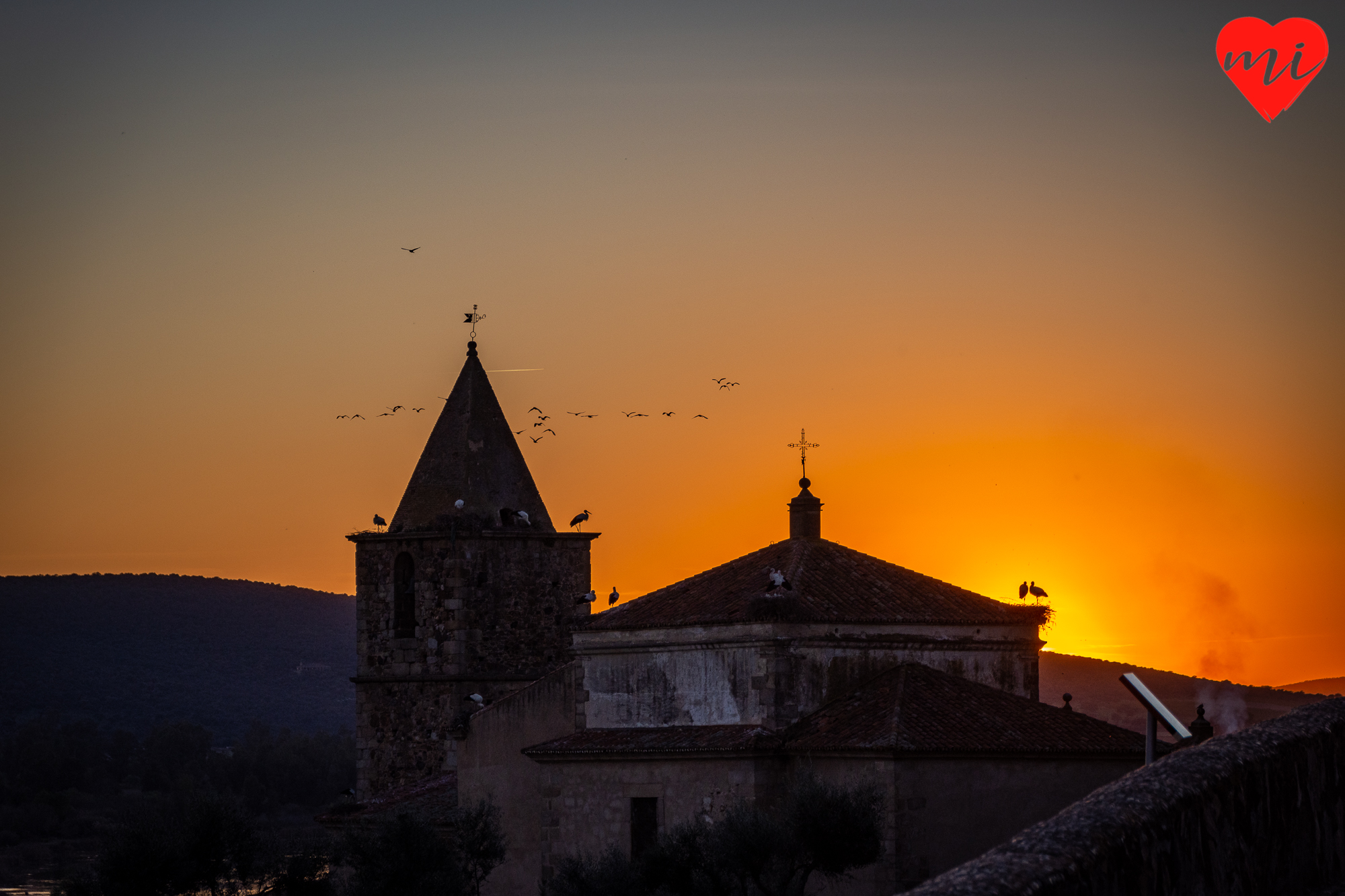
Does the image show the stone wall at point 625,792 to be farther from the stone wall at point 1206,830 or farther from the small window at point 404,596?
the stone wall at point 1206,830

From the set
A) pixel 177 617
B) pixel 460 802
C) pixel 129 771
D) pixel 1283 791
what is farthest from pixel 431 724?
pixel 177 617

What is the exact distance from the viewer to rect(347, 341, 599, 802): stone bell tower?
33.4 m

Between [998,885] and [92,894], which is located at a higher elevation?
[998,885]

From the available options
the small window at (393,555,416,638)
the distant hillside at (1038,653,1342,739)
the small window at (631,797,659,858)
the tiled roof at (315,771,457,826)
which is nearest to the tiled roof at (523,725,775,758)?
the small window at (631,797,659,858)

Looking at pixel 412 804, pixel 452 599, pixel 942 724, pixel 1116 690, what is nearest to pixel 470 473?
pixel 452 599

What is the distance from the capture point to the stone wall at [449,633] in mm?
33312

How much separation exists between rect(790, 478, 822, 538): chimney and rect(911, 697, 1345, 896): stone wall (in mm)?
16546

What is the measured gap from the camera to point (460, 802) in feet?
97.7

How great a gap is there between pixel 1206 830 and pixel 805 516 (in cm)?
1899

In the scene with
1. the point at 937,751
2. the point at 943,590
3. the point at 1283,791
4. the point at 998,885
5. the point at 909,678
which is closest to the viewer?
the point at 998,885

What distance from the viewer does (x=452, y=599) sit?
110 feet

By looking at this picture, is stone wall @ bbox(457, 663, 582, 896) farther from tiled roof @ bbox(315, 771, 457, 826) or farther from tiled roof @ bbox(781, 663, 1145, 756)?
tiled roof @ bbox(781, 663, 1145, 756)

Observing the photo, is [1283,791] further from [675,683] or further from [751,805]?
[675,683]

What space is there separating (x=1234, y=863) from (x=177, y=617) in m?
90.9
